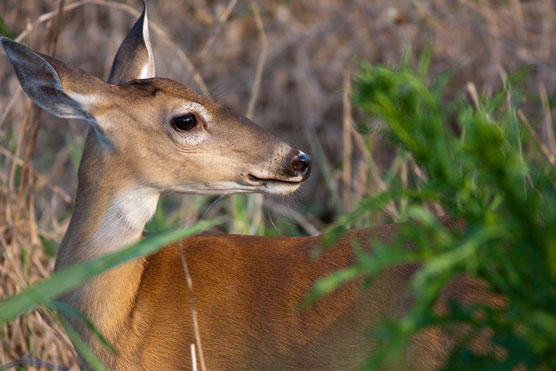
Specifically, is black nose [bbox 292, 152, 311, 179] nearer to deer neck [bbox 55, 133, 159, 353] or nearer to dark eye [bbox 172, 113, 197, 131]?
dark eye [bbox 172, 113, 197, 131]

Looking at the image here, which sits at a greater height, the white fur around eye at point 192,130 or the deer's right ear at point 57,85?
the deer's right ear at point 57,85

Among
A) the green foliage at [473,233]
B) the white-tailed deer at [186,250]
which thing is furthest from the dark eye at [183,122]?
the green foliage at [473,233]

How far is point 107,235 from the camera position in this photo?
9.68 feet

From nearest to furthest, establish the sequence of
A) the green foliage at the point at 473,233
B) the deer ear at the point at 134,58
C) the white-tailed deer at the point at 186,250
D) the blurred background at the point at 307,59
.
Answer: the green foliage at the point at 473,233, the white-tailed deer at the point at 186,250, the deer ear at the point at 134,58, the blurred background at the point at 307,59

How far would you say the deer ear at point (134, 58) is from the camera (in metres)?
3.58

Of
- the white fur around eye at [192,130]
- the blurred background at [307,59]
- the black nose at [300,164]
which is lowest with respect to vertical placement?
the blurred background at [307,59]

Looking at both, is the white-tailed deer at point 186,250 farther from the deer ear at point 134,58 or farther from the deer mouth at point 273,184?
the deer ear at point 134,58

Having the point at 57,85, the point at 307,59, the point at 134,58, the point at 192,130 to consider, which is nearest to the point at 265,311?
the point at 192,130

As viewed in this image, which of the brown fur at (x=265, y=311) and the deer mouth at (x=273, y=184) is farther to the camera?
the deer mouth at (x=273, y=184)

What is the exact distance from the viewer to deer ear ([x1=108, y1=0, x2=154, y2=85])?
3.58m

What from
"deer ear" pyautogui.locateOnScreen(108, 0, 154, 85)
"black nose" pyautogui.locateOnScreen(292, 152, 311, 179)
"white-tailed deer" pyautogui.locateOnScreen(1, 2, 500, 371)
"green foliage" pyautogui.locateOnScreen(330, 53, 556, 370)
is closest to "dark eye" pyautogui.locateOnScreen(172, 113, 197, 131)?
"white-tailed deer" pyautogui.locateOnScreen(1, 2, 500, 371)

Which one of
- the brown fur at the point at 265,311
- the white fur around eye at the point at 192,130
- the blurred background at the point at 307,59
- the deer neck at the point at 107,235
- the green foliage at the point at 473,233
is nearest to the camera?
the green foliage at the point at 473,233

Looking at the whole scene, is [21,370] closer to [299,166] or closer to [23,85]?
[23,85]

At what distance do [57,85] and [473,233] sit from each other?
2.02 meters
